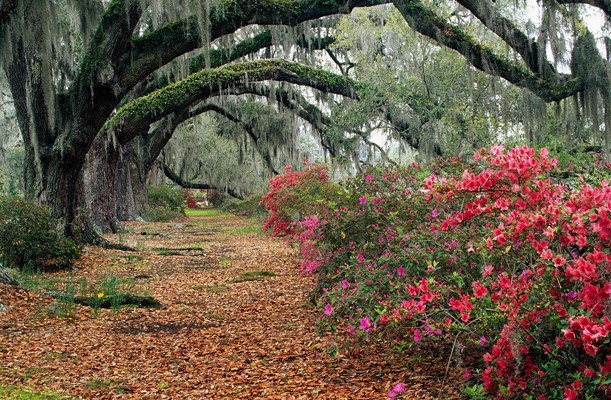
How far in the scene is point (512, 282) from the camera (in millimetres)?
2404

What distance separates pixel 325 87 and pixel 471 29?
3.69m

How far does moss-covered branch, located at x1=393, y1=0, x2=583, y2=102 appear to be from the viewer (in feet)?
27.0

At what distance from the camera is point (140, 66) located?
8.17 meters

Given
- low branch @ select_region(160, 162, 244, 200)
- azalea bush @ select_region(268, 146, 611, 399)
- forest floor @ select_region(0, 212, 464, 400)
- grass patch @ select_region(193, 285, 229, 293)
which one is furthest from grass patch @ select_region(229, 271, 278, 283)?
low branch @ select_region(160, 162, 244, 200)

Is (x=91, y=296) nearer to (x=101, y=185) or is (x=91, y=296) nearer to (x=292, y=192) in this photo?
(x=292, y=192)

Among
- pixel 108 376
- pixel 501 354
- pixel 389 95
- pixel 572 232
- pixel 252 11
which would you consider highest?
pixel 252 11

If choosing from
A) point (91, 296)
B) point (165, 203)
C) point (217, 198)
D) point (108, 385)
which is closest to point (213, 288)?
point (91, 296)

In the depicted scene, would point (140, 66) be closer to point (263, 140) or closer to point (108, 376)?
point (108, 376)

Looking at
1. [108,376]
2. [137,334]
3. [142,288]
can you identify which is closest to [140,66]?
[142,288]

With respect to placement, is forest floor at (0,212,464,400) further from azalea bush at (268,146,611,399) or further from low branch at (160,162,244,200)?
low branch at (160,162,244,200)

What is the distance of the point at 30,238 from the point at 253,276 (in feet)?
9.64

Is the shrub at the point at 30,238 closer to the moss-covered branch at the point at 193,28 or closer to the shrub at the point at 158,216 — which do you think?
the moss-covered branch at the point at 193,28

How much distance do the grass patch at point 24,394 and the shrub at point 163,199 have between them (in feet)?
71.4

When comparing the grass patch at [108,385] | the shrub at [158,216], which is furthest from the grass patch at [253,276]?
the shrub at [158,216]
